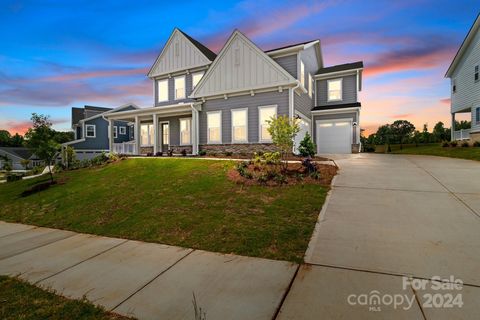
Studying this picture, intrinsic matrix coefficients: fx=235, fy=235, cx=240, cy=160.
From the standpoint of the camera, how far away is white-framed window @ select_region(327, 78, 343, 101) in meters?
19.4

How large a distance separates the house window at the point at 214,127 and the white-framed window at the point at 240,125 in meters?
1.09

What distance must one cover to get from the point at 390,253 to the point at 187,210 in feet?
15.8

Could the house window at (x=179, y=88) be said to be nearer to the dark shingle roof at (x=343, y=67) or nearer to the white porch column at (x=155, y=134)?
the white porch column at (x=155, y=134)

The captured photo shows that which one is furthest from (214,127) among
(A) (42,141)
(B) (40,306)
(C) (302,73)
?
(B) (40,306)

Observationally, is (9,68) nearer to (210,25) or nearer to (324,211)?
(210,25)

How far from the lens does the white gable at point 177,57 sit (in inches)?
Answer: 765

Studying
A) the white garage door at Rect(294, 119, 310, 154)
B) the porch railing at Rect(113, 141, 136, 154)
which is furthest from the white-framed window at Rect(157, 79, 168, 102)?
the white garage door at Rect(294, 119, 310, 154)

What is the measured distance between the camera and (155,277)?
142 inches

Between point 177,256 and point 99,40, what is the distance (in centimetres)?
2056

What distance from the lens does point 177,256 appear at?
14.1 feet

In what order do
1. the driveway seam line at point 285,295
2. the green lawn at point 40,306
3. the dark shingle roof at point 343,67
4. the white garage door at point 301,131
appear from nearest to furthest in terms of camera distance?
the driveway seam line at point 285,295 → the green lawn at point 40,306 → the white garage door at point 301,131 → the dark shingle roof at point 343,67

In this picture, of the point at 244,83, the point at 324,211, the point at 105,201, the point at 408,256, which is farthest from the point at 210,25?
the point at 408,256

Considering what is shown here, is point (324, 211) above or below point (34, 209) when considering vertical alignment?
above

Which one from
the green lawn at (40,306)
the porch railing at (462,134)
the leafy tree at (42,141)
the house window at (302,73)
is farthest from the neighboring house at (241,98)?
the green lawn at (40,306)
